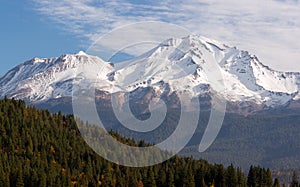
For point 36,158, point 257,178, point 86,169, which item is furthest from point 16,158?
point 257,178

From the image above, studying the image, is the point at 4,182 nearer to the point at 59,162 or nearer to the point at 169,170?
the point at 59,162

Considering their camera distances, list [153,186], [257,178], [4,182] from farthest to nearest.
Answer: [257,178], [153,186], [4,182]

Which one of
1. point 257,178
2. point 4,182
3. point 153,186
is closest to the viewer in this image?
point 4,182

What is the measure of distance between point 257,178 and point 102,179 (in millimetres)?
45121

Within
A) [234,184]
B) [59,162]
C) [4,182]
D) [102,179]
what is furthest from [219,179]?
[4,182]

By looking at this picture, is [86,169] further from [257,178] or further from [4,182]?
[257,178]

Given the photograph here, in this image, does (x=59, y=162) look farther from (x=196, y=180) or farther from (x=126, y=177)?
(x=196, y=180)

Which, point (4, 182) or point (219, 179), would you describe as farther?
point (219, 179)

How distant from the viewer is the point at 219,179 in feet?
630

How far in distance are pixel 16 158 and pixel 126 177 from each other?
30.7 m

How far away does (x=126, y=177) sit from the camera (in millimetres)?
186500

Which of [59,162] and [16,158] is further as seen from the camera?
[59,162]

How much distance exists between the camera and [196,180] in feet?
629

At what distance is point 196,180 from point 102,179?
27143 mm
